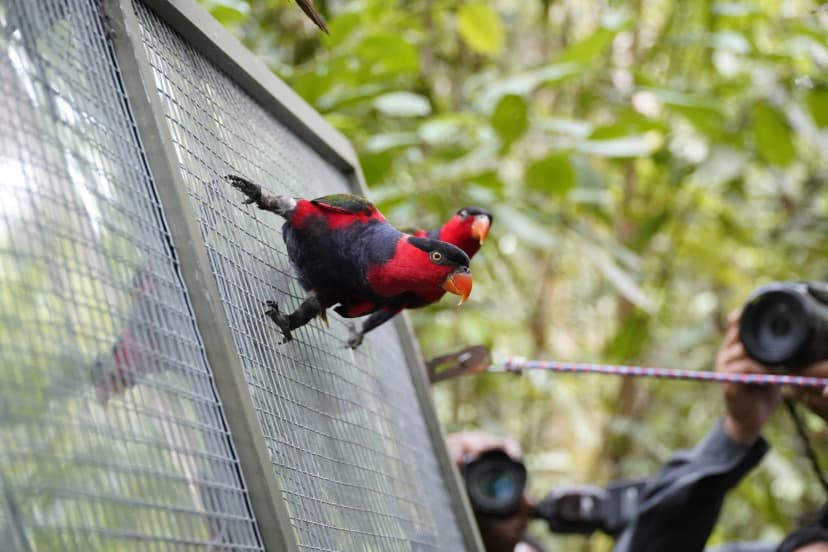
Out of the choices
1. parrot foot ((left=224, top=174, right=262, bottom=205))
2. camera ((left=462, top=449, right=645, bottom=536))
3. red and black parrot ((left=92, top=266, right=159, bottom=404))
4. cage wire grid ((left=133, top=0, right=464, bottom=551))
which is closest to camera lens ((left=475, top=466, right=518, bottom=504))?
camera ((left=462, top=449, right=645, bottom=536))

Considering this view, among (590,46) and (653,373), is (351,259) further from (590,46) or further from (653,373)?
(590,46)

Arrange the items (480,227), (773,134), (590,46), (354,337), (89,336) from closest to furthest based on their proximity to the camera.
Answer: (89,336), (354,337), (480,227), (590,46), (773,134)

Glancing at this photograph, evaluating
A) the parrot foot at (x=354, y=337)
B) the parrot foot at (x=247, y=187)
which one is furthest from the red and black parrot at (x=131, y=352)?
the parrot foot at (x=354, y=337)

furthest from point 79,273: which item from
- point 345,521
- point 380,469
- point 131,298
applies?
point 380,469

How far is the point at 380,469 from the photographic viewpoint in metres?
0.93

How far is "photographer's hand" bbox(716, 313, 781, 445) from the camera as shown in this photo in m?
1.45

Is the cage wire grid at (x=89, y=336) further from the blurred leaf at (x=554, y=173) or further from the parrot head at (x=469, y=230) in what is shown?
the blurred leaf at (x=554, y=173)

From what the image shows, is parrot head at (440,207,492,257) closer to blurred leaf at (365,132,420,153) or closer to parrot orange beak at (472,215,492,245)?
parrot orange beak at (472,215,492,245)

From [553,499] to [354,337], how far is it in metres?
0.78

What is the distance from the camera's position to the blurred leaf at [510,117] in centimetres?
167

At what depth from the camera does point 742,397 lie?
4.80ft

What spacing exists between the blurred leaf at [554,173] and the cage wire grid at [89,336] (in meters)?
1.15

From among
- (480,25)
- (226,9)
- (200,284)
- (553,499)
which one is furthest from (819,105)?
(200,284)

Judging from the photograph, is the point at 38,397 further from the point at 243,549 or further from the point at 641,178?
the point at 641,178
